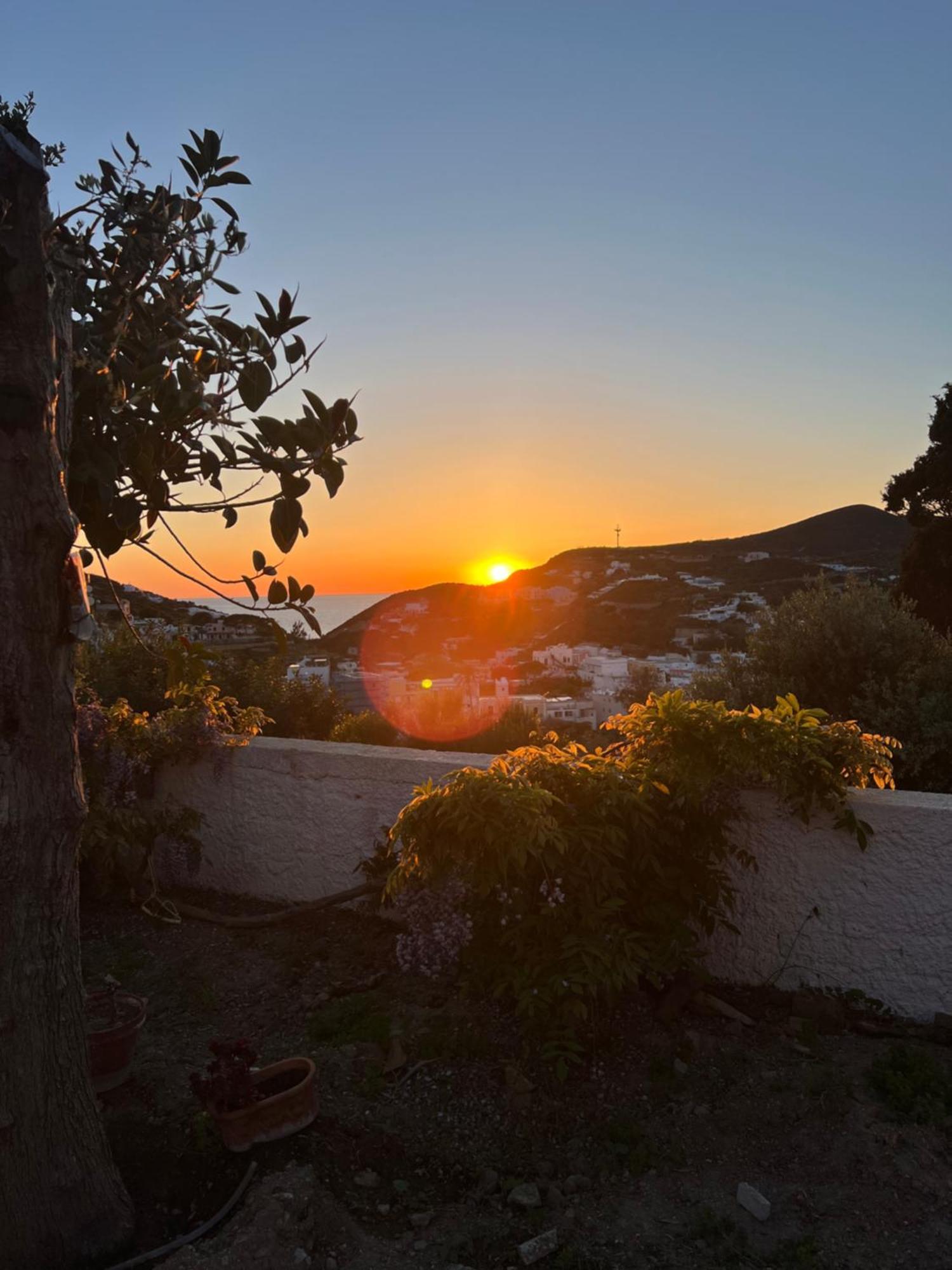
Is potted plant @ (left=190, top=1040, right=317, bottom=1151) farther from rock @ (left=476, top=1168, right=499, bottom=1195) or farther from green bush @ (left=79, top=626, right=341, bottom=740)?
green bush @ (left=79, top=626, right=341, bottom=740)

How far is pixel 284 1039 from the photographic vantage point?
391 centimetres

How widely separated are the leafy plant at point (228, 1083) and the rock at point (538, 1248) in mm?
997

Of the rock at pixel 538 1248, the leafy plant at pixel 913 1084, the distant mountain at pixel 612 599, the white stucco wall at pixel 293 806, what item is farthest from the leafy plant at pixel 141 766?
the distant mountain at pixel 612 599

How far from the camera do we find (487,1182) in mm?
2961

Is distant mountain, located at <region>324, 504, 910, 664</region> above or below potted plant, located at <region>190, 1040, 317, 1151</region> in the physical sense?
above

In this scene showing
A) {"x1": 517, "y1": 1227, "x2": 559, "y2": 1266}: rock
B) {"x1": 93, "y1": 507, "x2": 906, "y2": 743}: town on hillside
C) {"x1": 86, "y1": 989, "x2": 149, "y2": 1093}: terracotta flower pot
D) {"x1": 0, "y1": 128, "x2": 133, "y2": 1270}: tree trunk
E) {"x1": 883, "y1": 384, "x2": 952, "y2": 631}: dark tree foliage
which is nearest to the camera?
{"x1": 0, "y1": 128, "x2": 133, "y2": 1270}: tree trunk

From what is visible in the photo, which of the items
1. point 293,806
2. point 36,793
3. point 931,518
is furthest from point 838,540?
point 36,793

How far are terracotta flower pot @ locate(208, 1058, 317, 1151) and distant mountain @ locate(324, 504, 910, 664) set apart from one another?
8197 mm

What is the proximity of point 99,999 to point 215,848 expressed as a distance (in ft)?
6.43

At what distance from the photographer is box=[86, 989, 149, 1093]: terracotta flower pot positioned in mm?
3393

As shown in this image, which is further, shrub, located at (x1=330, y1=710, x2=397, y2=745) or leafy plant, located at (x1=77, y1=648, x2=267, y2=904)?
shrub, located at (x1=330, y1=710, x2=397, y2=745)

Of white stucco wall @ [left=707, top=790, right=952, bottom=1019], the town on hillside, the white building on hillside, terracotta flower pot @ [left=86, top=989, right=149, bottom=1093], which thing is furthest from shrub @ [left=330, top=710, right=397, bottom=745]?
white stucco wall @ [left=707, top=790, right=952, bottom=1019]

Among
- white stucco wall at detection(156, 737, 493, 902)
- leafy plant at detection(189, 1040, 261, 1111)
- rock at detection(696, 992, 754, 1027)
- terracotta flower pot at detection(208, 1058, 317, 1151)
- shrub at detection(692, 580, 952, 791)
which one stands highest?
shrub at detection(692, 580, 952, 791)

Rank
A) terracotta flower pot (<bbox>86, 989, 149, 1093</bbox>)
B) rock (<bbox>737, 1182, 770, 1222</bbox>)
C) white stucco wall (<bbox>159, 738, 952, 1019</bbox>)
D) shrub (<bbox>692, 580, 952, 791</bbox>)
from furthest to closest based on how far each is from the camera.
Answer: shrub (<bbox>692, 580, 952, 791</bbox>) → white stucco wall (<bbox>159, 738, 952, 1019</bbox>) → terracotta flower pot (<bbox>86, 989, 149, 1093</bbox>) → rock (<bbox>737, 1182, 770, 1222</bbox>)
